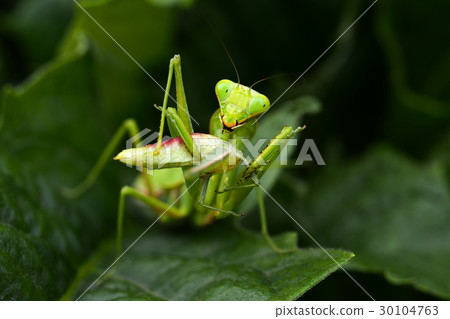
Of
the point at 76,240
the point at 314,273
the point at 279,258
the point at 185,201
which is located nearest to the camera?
the point at 314,273

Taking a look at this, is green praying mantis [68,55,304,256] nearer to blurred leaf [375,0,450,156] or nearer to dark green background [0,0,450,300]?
dark green background [0,0,450,300]

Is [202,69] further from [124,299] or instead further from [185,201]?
[124,299]

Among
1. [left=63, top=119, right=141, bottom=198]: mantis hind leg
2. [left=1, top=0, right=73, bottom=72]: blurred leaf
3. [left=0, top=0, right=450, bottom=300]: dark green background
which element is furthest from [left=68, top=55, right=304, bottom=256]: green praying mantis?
[left=1, top=0, right=73, bottom=72]: blurred leaf

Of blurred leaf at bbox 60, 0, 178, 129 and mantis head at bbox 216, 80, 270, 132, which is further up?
blurred leaf at bbox 60, 0, 178, 129

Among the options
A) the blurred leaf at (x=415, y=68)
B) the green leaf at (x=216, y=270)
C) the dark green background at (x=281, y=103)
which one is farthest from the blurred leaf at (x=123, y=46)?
the blurred leaf at (x=415, y=68)
